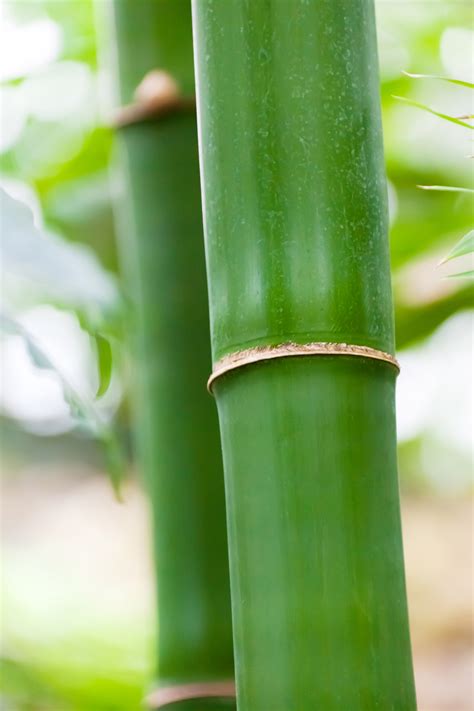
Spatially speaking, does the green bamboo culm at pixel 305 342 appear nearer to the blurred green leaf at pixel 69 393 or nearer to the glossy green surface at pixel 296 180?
the glossy green surface at pixel 296 180

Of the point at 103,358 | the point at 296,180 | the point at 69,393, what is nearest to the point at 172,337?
the point at 103,358

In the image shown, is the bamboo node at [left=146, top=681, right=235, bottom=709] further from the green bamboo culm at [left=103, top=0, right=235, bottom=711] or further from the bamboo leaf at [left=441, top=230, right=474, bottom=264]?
the bamboo leaf at [left=441, top=230, right=474, bottom=264]

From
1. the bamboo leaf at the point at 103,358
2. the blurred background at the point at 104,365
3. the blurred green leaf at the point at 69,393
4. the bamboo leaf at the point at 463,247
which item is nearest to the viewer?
the bamboo leaf at the point at 463,247

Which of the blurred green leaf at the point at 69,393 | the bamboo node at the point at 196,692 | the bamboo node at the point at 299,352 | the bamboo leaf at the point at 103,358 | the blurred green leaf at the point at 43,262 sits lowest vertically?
the bamboo node at the point at 196,692

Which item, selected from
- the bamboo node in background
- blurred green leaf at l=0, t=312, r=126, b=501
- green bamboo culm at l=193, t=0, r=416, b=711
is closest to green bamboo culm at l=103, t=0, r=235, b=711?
the bamboo node in background

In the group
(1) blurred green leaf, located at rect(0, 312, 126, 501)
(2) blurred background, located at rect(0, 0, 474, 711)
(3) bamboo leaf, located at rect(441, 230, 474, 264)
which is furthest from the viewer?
(2) blurred background, located at rect(0, 0, 474, 711)

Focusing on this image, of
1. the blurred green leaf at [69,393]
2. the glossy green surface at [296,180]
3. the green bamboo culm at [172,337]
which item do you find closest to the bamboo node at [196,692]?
the green bamboo culm at [172,337]

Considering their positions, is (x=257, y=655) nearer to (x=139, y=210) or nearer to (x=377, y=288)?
(x=377, y=288)
